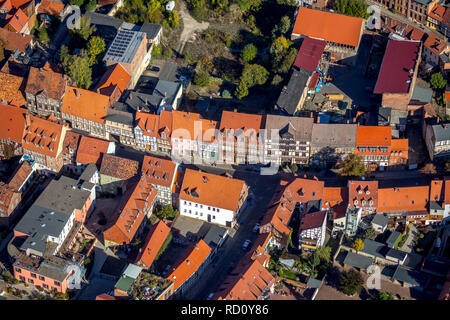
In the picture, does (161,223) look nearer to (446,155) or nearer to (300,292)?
(300,292)

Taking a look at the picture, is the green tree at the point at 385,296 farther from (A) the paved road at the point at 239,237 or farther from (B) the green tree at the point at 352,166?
(B) the green tree at the point at 352,166

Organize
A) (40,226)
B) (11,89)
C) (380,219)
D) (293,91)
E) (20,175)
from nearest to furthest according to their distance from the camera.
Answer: (40,226) < (380,219) < (20,175) < (11,89) < (293,91)

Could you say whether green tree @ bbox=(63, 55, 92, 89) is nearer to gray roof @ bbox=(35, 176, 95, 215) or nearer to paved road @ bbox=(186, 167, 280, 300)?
gray roof @ bbox=(35, 176, 95, 215)

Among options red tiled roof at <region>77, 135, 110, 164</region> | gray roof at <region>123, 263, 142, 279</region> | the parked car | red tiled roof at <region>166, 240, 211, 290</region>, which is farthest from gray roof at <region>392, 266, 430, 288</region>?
red tiled roof at <region>77, 135, 110, 164</region>

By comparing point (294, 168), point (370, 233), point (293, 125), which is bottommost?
point (370, 233)

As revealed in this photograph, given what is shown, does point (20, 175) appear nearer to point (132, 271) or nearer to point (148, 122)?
point (148, 122)

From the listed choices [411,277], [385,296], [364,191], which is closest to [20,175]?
[364,191]

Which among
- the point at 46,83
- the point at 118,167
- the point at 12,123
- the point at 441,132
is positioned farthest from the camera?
the point at 46,83
